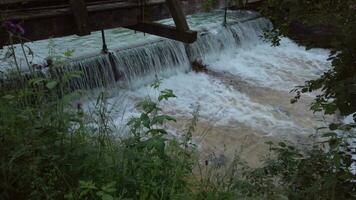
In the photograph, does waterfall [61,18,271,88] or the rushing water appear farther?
waterfall [61,18,271,88]

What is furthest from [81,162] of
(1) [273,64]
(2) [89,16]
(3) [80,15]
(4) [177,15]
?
(1) [273,64]

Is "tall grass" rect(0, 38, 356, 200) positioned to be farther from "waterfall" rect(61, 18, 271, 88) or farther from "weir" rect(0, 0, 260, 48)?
"waterfall" rect(61, 18, 271, 88)

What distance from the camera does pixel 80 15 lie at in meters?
5.05

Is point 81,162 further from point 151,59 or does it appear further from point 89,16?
point 151,59

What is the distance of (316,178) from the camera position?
9.53 ft

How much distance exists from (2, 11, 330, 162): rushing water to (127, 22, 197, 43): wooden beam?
25.5 inches

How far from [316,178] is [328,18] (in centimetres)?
111

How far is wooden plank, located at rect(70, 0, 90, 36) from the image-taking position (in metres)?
4.99

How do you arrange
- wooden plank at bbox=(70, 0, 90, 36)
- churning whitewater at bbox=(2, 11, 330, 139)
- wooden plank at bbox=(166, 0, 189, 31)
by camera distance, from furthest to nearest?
churning whitewater at bbox=(2, 11, 330, 139) < wooden plank at bbox=(166, 0, 189, 31) < wooden plank at bbox=(70, 0, 90, 36)

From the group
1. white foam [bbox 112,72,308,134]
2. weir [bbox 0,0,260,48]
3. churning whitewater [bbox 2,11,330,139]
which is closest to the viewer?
weir [bbox 0,0,260,48]

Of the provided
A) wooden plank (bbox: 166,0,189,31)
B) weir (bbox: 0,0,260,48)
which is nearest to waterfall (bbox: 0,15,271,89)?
weir (bbox: 0,0,260,48)

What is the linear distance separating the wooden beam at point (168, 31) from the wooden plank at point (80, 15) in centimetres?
95

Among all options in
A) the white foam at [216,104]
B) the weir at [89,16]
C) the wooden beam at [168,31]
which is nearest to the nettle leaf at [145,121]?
the weir at [89,16]

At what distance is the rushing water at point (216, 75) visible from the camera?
701cm
